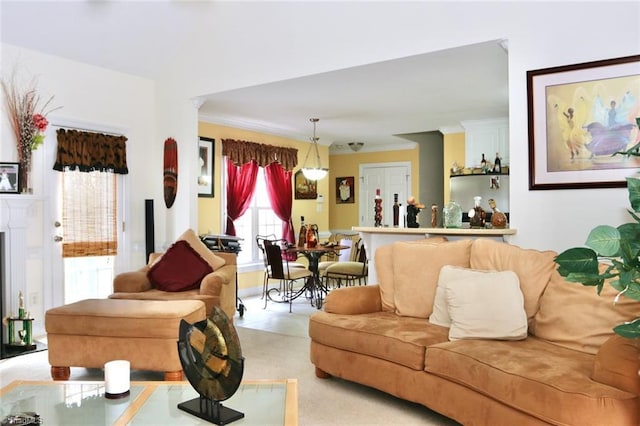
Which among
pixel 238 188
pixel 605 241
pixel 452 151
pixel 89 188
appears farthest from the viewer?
pixel 452 151

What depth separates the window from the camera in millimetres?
7441

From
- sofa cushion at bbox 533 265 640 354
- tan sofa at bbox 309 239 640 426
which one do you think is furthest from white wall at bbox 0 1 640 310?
sofa cushion at bbox 533 265 640 354

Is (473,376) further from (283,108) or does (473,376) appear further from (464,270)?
(283,108)

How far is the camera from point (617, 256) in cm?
193

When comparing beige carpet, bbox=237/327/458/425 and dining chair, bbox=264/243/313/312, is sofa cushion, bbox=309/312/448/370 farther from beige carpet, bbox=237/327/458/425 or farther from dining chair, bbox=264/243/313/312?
dining chair, bbox=264/243/313/312

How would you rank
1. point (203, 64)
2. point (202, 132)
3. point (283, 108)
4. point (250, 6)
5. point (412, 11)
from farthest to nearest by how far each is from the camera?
point (202, 132) → point (283, 108) → point (203, 64) → point (250, 6) → point (412, 11)

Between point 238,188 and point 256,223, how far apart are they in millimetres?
713

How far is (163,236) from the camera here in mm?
5887

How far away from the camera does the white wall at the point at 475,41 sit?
3.31 m

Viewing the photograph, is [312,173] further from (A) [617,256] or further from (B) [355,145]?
(A) [617,256]

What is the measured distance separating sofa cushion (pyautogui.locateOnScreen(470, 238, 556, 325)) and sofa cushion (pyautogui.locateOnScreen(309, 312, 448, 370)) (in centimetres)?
52

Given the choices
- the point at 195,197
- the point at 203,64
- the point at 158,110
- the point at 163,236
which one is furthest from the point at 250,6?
the point at 163,236

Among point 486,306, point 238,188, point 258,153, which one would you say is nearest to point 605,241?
point 486,306

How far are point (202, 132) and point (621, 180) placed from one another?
5067 millimetres
